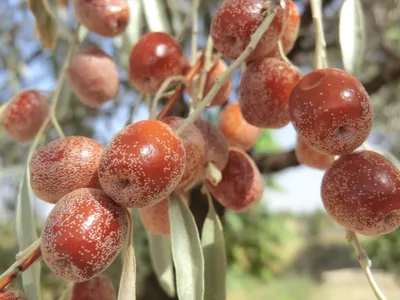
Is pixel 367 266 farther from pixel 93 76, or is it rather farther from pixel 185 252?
pixel 93 76

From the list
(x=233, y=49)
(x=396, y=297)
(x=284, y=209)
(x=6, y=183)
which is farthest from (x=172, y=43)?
(x=396, y=297)

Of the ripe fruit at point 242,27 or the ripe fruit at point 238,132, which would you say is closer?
the ripe fruit at point 242,27

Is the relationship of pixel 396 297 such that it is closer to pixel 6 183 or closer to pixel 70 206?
pixel 6 183

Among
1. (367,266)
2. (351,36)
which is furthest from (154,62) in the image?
(367,266)

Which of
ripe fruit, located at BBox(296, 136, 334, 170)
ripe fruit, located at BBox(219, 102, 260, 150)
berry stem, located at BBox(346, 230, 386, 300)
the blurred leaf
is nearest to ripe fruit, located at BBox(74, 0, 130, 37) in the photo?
the blurred leaf

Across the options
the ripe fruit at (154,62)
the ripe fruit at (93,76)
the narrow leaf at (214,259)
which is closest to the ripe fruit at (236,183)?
the narrow leaf at (214,259)

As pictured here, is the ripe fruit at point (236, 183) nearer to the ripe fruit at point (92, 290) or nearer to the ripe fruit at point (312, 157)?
the ripe fruit at point (312, 157)

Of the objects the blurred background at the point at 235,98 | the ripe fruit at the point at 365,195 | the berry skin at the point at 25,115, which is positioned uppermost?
the ripe fruit at the point at 365,195

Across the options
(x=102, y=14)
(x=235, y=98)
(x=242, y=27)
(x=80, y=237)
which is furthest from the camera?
(x=235, y=98)
